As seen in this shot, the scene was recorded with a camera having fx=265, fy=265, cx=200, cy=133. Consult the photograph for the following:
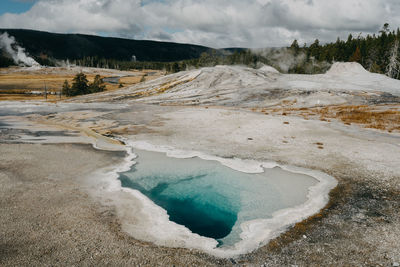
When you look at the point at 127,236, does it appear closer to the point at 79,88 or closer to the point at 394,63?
the point at 79,88

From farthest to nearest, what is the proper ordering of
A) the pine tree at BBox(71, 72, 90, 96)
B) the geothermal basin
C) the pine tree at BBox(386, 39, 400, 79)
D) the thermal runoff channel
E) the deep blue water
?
1. the pine tree at BBox(71, 72, 90, 96)
2. the pine tree at BBox(386, 39, 400, 79)
3. the thermal runoff channel
4. the deep blue water
5. the geothermal basin

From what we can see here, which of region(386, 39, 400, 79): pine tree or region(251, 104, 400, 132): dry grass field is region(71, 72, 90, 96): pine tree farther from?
region(386, 39, 400, 79): pine tree

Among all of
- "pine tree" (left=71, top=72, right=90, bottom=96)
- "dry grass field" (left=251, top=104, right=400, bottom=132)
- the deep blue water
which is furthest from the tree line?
the deep blue water

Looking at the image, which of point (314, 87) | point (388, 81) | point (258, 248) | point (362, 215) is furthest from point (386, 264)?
point (388, 81)

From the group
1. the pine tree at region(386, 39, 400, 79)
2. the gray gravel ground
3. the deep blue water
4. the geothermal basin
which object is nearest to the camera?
the gray gravel ground

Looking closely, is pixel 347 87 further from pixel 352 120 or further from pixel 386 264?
pixel 386 264

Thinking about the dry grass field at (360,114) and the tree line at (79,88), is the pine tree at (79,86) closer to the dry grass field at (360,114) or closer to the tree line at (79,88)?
the tree line at (79,88)

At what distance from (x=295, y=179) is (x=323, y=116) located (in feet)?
76.2

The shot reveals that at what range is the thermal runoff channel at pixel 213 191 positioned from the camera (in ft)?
42.0

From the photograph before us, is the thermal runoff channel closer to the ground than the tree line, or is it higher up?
closer to the ground

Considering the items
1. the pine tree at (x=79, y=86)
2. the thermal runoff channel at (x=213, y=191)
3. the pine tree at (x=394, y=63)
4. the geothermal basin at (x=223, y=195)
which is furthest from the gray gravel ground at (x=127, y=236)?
the pine tree at (x=79, y=86)

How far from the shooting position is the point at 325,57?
10550 centimetres

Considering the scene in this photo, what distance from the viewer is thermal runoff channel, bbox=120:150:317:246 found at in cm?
1280

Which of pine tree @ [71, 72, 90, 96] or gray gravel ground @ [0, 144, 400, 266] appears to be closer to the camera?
gray gravel ground @ [0, 144, 400, 266]
